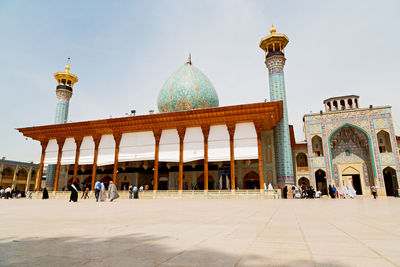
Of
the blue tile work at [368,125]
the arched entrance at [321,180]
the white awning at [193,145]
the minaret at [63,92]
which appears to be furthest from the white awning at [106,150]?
the arched entrance at [321,180]

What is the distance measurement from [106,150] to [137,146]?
9.56ft

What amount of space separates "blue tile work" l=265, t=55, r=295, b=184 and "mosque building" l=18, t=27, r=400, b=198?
78 mm

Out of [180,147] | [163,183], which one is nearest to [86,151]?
[163,183]

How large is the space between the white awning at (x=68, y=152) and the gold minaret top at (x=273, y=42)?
62.5 ft

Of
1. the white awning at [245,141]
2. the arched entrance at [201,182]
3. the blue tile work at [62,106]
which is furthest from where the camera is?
the blue tile work at [62,106]

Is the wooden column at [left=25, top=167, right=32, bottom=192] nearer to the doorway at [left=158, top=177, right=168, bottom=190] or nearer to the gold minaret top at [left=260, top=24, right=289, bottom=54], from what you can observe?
the doorway at [left=158, top=177, right=168, bottom=190]

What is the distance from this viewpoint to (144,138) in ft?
66.3

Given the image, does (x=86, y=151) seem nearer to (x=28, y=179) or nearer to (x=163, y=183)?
(x=163, y=183)

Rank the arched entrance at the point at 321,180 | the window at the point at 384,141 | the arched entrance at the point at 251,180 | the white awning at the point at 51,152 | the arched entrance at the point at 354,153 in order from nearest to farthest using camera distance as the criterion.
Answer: the arched entrance at the point at 251,180
the white awning at the point at 51,152
the window at the point at 384,141
the arched entrance at the point at 354,153
the arched entrance at the point at 321,180

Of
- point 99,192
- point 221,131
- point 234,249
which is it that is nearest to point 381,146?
point 221,131

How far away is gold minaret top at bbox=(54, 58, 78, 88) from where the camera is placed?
2883 centimetres

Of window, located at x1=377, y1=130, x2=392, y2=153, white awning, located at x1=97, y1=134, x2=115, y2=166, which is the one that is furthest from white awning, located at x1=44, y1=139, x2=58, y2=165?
window, located at x1=377, y1=130, x2=392, y2=153

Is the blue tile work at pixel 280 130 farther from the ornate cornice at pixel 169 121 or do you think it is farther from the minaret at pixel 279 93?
the ornate cornice at pixel 169 121

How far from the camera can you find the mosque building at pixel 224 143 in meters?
18.1
